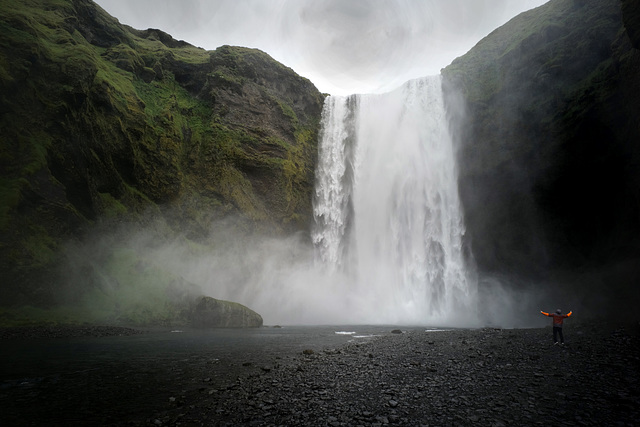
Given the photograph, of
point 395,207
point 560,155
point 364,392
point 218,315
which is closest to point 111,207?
point 218,315

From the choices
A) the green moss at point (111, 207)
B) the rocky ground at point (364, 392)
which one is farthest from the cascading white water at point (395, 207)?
the rocky ground at point (364, 392)

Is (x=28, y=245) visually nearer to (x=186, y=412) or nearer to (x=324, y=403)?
(x=186, y=412)

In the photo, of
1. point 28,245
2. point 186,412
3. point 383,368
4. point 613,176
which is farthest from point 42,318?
point 613,176

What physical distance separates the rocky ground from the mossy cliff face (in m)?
19.5

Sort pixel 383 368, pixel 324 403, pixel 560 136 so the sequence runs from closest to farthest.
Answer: pixel 324 403, pixel 383 368, pixel 560 136

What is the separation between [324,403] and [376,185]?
36.3m

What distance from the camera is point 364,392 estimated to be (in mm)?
7328

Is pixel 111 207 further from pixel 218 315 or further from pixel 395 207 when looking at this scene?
pixel 395 207

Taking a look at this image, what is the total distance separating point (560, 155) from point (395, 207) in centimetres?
1690

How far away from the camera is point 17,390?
7.45 m

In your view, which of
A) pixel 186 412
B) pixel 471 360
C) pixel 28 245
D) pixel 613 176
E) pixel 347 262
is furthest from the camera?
pixel 347 262

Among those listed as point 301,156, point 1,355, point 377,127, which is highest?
point 377,127

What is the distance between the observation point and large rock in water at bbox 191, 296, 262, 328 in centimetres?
2522

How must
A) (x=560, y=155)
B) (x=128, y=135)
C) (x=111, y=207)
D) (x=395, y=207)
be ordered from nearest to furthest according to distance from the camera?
1. (x=560, y=155)
2. (x=111, y=207)
3. (x=128, y=135)
4. (x=395, y=207)
